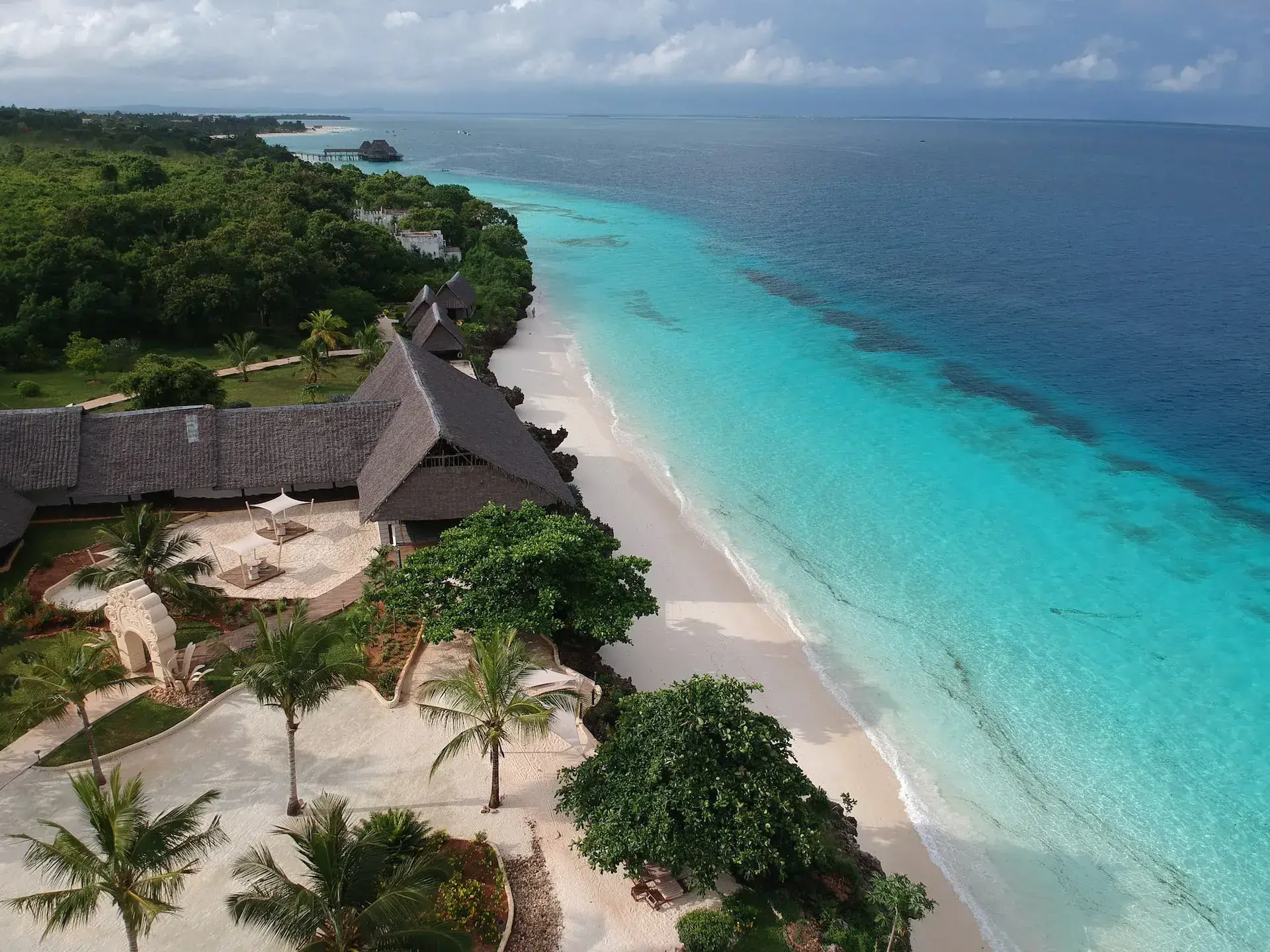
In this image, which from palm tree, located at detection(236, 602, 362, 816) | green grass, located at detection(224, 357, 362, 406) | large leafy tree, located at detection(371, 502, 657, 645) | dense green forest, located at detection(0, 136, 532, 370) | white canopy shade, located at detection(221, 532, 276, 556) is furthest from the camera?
dense green forest, located at detection(0, 136, 532, 370)

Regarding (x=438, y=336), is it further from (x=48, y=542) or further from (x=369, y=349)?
(x=48, y=542)

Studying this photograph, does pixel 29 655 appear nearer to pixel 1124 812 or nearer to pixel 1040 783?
pixel 1040 783

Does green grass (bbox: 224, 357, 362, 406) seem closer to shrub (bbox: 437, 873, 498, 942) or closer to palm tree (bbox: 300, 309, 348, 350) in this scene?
palm tree (bbox: 300, 309, 348, 350)

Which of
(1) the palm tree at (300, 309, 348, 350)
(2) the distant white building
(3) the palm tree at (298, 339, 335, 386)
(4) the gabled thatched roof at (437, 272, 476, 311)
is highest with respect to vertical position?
(2) the distant white building

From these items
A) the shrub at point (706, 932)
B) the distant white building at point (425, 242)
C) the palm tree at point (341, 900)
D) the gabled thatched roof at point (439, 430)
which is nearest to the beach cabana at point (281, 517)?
the gabled thatched roof at point (439, 430)

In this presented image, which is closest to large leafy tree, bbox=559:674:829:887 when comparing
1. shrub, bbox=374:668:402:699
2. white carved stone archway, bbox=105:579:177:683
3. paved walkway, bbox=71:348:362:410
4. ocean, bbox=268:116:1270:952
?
ocean, bbox=268:116:1270:952

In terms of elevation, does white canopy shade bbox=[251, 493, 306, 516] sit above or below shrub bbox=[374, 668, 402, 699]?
above
